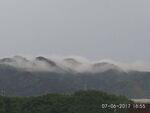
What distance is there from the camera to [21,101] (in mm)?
111562

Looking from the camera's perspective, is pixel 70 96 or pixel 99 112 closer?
pixel 99 112

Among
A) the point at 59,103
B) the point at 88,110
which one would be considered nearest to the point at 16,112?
the point at 59,103

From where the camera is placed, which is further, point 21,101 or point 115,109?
point 21,101

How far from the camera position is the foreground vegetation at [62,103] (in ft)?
347

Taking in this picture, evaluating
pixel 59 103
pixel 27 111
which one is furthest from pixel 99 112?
pixel 27 111

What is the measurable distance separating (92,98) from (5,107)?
22476 millimetres

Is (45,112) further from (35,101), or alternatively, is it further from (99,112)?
(99,112)

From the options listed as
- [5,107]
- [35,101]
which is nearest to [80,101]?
[35,101]

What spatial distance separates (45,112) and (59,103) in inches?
197

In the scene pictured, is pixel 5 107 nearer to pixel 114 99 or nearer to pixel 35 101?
pixel 35 101

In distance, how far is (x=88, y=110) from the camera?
10531 cm

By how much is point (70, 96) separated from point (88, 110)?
817cm

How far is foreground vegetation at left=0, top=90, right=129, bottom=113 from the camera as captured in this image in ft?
347

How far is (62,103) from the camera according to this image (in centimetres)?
10850
